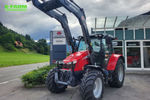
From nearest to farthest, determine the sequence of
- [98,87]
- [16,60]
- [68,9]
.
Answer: [68,9]
[98,87]
[16,60]

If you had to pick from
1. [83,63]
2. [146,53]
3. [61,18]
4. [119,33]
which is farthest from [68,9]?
[146,53]

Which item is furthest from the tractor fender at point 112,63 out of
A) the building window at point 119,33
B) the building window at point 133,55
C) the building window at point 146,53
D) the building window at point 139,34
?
the building window at point 146,53

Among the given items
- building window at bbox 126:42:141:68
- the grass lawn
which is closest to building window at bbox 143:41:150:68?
building window at bbox 126:42:141:68

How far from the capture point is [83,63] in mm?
4078

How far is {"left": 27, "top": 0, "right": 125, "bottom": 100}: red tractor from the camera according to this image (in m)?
3.52

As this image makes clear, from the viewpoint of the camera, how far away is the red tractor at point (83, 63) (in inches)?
139

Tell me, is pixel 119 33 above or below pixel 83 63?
above

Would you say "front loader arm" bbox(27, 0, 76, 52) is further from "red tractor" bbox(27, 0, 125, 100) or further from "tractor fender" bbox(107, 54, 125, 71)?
"tractor fender" bbox(107, 54, 125, 71)

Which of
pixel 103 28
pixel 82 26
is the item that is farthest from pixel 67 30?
pixel 103 28

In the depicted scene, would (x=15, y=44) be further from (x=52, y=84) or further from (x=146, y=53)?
(x=52, y=84)

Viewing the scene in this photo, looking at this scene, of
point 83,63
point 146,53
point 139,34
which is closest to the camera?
point 83,63

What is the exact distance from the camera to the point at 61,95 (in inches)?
169

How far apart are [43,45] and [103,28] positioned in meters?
81.4

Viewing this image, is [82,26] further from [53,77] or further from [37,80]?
[37,80]
